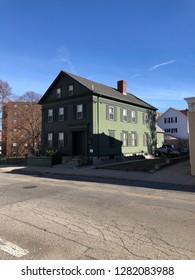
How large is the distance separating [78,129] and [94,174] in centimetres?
928

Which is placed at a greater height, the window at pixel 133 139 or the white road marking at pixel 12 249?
the window at pixel 133 139

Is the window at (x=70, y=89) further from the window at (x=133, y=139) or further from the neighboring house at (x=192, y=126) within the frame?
the neighboring house at (x=192, y=126)

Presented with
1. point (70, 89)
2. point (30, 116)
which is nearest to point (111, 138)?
point (70, 89)

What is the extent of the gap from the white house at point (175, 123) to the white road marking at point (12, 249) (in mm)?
53797

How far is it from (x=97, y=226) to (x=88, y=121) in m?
18.3

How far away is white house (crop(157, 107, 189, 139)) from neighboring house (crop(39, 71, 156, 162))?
2779 centimetres

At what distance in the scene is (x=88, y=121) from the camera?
913 inches

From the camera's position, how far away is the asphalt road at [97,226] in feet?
13.2

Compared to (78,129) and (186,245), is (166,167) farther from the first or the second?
(186,245)

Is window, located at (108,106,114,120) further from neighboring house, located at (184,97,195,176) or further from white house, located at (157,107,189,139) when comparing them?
white house, located at (157,107,189,139)

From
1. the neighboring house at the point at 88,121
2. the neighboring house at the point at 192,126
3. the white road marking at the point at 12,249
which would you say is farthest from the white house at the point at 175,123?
the white road marking at the point at 12,249

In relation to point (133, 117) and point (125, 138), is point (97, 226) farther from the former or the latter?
point (133, 117)

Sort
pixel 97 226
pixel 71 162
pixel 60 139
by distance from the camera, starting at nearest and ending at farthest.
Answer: pixel 97 226
pixel 71 162
pixel 60 139

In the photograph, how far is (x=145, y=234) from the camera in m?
4.84
